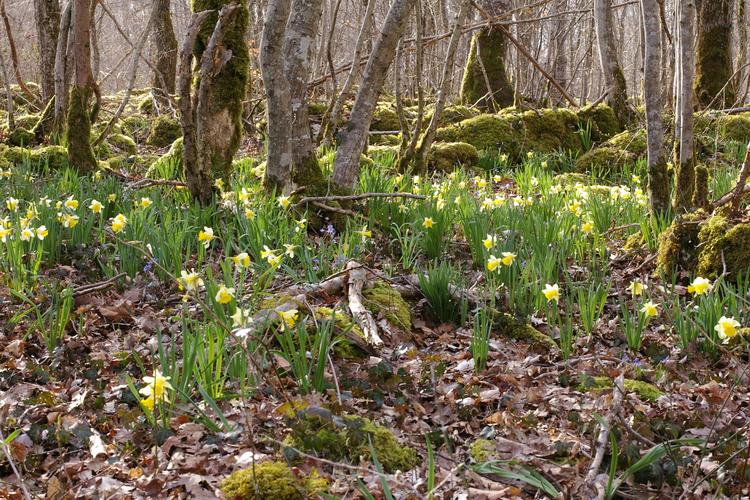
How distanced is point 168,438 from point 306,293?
4.36 feet

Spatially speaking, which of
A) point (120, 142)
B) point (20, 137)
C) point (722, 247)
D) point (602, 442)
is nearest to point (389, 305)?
point (602, 442)

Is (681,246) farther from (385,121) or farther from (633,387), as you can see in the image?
(385,121)

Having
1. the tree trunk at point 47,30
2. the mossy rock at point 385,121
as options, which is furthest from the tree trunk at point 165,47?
the mossy rock at point 385,121

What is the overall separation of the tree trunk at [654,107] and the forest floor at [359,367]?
31 cm

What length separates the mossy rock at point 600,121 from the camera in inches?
359

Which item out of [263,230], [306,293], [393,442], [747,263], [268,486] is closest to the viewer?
[268,486]

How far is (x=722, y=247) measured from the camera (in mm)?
3834

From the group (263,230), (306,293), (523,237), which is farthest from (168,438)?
(523,237)

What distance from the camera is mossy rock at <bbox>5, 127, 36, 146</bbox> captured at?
773 cm

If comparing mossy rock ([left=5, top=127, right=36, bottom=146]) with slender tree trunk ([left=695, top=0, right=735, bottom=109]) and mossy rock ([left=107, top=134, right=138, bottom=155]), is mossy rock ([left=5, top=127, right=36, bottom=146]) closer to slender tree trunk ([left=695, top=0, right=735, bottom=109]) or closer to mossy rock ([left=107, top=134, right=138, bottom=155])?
mossy rock ([left=107, top=134, right=138, bottom=155])

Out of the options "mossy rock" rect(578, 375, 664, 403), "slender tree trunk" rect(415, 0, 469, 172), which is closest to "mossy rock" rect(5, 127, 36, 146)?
"slender tree trunk" rect(415, 0, 469, 172)

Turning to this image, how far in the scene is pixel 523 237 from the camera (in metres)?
4.09

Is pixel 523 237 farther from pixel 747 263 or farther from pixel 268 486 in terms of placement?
pixel 268 486

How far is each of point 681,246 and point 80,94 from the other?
4620mm
